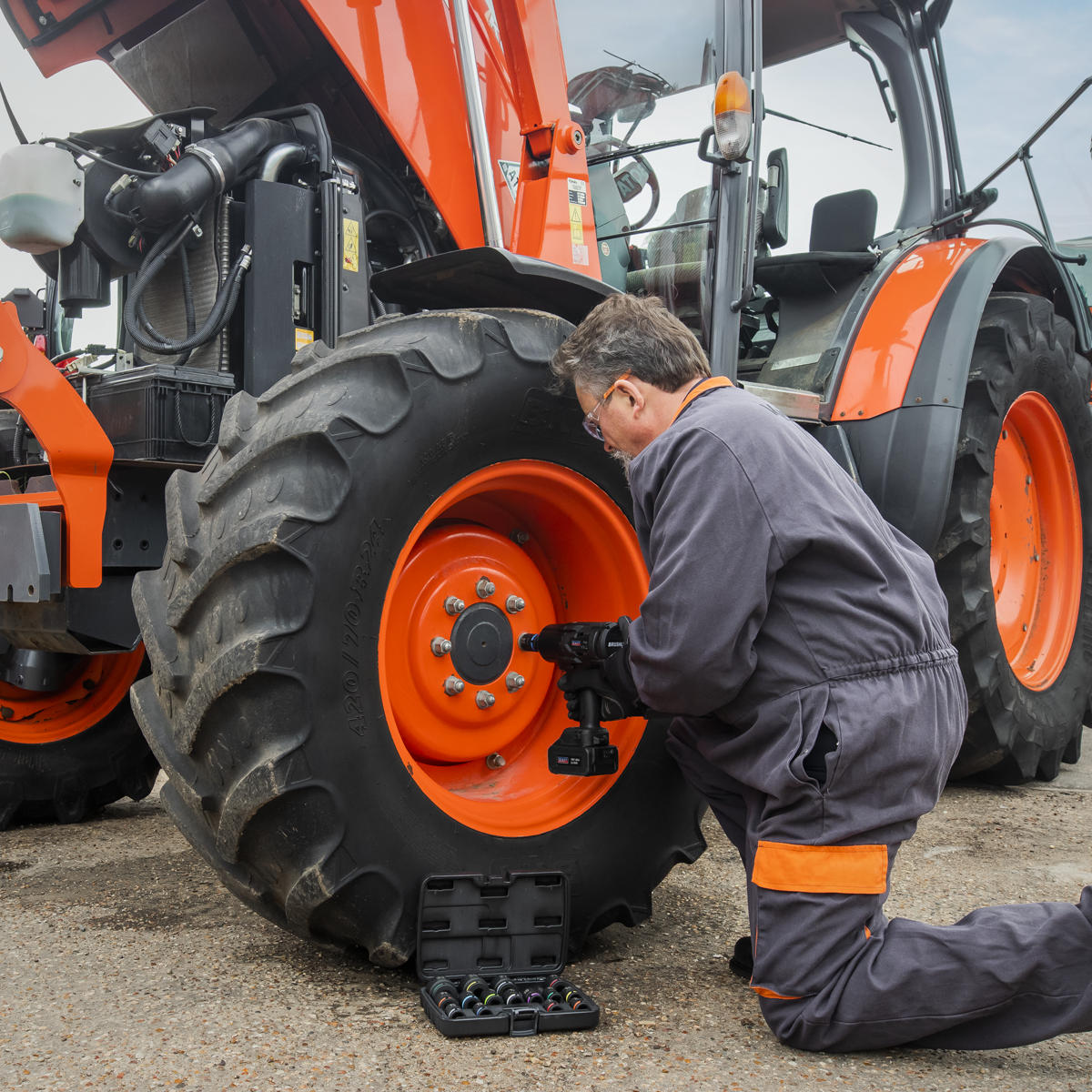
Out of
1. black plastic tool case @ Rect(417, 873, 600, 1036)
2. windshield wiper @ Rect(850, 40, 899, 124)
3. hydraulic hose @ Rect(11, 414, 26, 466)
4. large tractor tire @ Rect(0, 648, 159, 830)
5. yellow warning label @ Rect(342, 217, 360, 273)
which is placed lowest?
large tractor tire @ Rect(0, 648, 159, 830)

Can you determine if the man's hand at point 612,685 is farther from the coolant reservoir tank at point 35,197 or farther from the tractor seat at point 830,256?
the tractor seat at point 830,256

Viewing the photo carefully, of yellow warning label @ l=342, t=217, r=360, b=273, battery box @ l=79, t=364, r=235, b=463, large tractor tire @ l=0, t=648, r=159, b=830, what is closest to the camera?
battery box @ l=79, t=364, r=235, b=463

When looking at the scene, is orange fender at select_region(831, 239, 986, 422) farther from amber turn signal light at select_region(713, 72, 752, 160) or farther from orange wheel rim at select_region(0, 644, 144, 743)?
orange wheel rim at select_region(0, 644, 144, 743)

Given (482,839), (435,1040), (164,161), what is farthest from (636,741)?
(164,161)

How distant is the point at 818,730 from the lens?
1.84 meters

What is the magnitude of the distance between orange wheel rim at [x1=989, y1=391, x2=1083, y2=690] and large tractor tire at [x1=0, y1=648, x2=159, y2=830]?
307 centimetres

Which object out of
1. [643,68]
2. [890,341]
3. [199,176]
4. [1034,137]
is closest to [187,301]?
[199,176]

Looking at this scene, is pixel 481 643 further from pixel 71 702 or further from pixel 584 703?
pixel 71 702

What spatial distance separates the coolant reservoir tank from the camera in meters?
2.37

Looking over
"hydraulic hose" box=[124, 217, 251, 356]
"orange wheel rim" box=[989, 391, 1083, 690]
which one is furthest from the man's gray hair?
"orange wheel rim" box=[989, 391, 1083, 690]

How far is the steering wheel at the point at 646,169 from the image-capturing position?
10.2 ft

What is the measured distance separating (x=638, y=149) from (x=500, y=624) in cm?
160

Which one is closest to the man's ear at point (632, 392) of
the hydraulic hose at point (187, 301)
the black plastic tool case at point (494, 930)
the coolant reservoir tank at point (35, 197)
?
the black plastic tool case at point (494, 930)

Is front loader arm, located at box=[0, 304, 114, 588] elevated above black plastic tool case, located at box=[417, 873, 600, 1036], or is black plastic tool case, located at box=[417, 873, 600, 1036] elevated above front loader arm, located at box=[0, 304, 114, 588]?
front loader arm, located at box=[0, 304, 114, 588]
